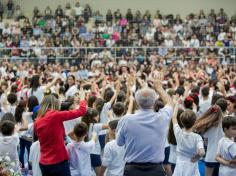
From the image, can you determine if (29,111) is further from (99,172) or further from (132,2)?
(132,2)

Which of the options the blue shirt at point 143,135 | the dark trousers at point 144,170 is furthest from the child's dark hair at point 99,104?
the dark trousers at point 144,170

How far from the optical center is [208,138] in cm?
845

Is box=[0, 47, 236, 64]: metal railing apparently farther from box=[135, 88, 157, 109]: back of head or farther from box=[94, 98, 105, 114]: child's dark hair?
box=[135, 88, 157, 109]: back of head

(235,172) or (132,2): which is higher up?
(132,2)

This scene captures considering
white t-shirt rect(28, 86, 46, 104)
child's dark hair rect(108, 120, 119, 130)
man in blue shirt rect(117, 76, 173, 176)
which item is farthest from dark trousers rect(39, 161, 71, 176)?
white t-shirt rect(28, 86, 46, 104)

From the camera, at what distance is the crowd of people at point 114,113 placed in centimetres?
632

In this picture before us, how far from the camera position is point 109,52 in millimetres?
27547

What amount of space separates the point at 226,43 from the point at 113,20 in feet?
21.5

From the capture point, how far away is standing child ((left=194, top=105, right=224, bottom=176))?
8.23 m

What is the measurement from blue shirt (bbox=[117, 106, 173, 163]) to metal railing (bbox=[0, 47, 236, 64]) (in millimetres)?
20420

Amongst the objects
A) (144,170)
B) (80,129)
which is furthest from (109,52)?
(144,170)

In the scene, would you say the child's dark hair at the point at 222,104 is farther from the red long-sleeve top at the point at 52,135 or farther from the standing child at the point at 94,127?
the red long-sleeve top at the point at 52,135

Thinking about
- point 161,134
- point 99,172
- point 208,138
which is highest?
point 161,134

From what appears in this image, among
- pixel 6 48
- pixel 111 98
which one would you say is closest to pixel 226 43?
pixel 6 48
